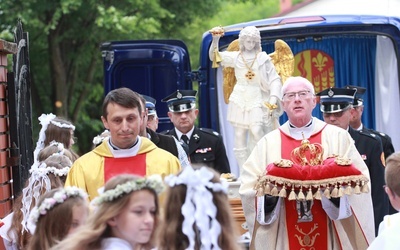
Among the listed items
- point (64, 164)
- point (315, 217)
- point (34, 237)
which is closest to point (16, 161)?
point (64, 164)

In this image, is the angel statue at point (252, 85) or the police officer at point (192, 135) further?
the police officer at point (192, 135)

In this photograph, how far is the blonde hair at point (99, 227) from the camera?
5711mm

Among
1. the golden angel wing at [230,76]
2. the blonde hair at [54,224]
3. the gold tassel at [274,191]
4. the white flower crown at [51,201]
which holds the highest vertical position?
the golden angel wing at [230,76]

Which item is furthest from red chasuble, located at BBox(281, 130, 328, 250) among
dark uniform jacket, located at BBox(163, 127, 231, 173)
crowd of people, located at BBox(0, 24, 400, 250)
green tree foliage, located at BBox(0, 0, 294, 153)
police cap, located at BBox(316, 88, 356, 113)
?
green tree foliage, located at BBox(0, 0, 294, 153)

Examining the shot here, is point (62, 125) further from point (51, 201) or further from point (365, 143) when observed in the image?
point (51, 201)

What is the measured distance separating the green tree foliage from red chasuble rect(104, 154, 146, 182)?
13785 mm

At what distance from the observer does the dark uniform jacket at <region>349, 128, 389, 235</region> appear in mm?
10797

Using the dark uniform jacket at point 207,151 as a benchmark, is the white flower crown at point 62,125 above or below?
above

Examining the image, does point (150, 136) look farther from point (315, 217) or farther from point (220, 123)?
point (220, 123)

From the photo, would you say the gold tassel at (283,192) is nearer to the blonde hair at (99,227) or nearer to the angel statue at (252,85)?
the blonde hair at (99,227)

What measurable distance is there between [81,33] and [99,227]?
18817 mm

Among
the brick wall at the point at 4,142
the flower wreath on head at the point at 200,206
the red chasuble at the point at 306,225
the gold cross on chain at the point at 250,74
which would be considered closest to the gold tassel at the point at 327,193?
the red chasuble at the point at 306,225

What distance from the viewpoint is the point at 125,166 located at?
7930 millimetres

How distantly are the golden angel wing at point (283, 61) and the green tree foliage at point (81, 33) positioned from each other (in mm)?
9827
